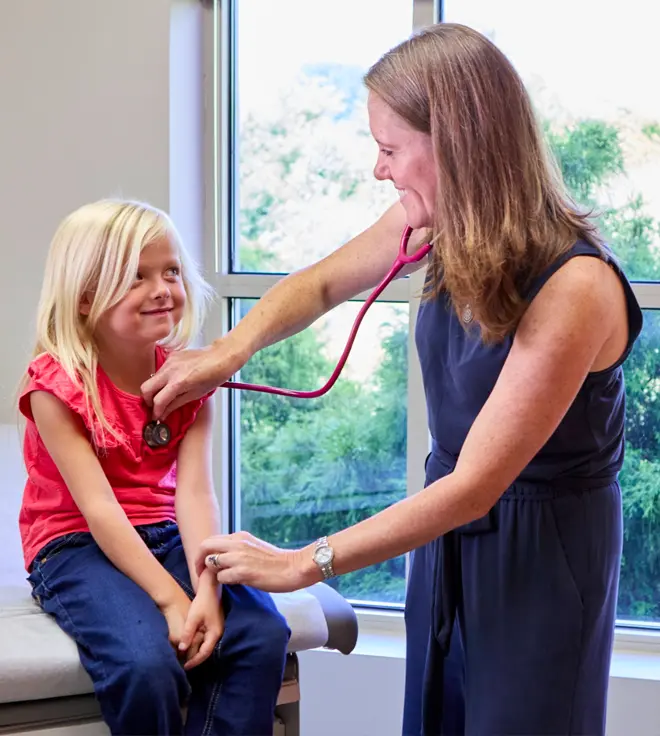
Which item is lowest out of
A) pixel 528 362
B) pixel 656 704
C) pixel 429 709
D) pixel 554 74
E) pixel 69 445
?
pixel 656 704

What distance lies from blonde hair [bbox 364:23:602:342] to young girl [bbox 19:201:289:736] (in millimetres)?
590

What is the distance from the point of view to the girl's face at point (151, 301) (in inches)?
67.1

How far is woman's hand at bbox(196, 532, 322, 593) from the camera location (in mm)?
1350

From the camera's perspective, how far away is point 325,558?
133 centimetres

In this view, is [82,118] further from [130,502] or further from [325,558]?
[325,558]

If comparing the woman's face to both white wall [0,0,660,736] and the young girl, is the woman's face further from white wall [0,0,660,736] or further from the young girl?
white wall [0,0,660,736]

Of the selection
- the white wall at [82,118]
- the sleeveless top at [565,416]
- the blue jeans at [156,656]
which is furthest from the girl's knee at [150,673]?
the white wall at [82,118]

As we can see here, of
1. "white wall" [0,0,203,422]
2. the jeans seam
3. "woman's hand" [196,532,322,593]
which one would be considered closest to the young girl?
the jeans seam

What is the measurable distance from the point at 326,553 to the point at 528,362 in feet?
1.18

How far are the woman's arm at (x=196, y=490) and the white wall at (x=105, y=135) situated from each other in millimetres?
855

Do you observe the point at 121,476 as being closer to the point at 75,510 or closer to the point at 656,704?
the point at 75,510

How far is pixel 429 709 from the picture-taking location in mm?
1496

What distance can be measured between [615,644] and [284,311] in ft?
4.30

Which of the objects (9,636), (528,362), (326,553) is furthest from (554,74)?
(9,636)
